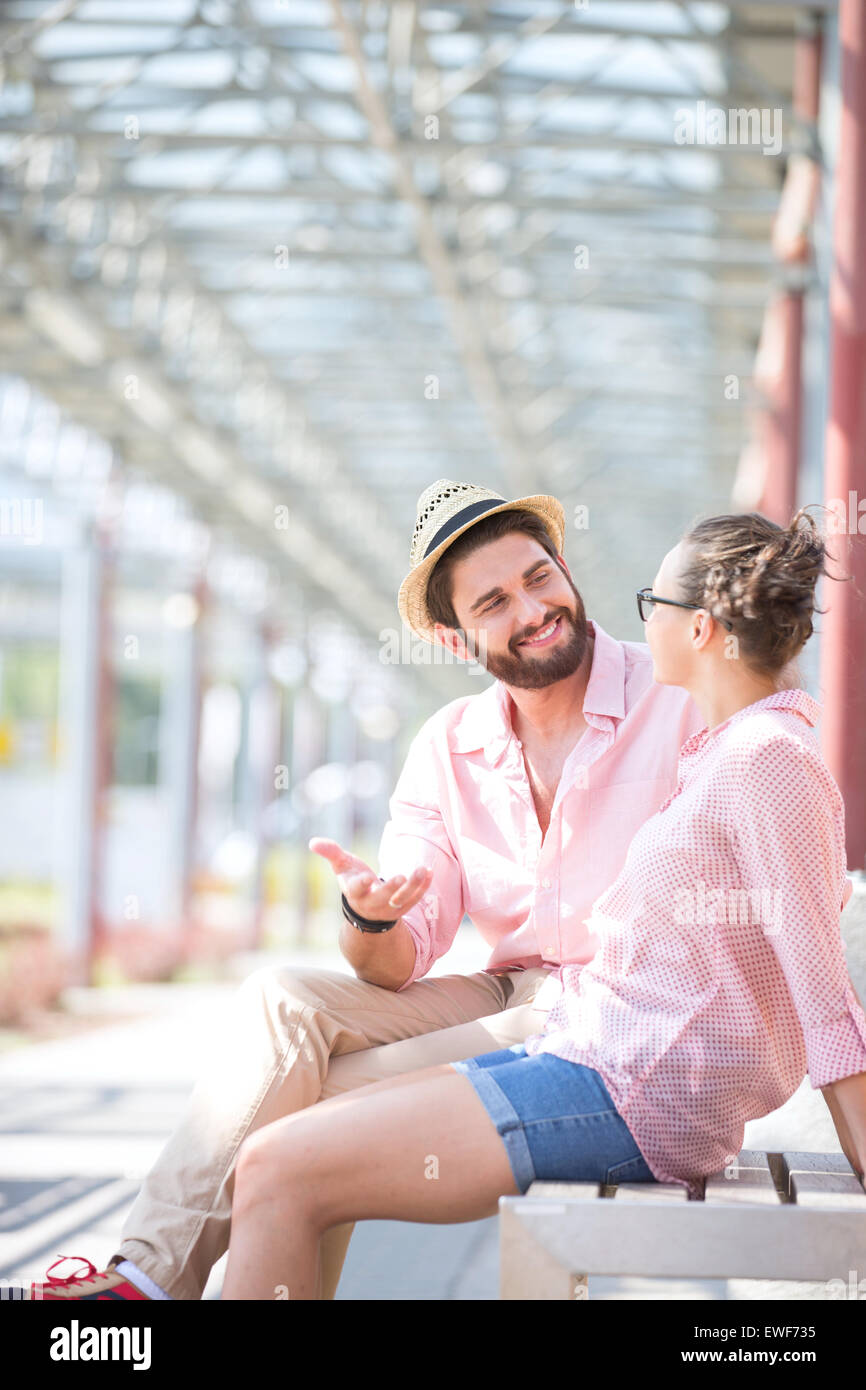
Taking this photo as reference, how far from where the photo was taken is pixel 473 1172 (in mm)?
1998

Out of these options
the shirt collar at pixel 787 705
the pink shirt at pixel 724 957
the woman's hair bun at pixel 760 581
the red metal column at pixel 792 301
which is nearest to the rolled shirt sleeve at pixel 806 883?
the pink shirt at pixel 724 957

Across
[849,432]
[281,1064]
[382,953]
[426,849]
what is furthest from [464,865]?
[849,432]

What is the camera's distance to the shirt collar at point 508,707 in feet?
8.93

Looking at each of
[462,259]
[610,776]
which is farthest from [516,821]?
[462,259]

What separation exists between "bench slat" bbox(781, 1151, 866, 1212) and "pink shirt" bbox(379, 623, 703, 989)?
497mm

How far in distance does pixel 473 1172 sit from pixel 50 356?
9.42 meters

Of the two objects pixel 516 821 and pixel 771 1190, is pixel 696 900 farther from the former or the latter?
pixel 516 821

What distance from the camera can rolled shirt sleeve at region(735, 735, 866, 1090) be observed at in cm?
194

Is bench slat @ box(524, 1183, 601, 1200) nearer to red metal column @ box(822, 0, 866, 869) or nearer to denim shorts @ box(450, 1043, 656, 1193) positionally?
denim shorts @ box(450, 1043, 656, 1193)

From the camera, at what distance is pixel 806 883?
198 centimetres

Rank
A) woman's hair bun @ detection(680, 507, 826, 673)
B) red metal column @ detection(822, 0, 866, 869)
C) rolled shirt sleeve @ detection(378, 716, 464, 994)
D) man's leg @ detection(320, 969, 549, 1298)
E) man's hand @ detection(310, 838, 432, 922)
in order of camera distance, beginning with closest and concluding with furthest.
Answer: woman's hair bun @ detection(680, 507, 826, 673)
man's hand @ detection(310, 838, 432, 922)
man's leg @ detection(320, 969, 549, 1298)
rolled shirt sleeve @ detection(378, 716, 464, 994)
red metal column @ detection(822, 0, 866, 869)

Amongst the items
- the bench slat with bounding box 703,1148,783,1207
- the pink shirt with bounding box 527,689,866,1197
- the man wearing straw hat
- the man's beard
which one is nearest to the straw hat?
the man wearing straw hat

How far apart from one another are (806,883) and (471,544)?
1.14 m

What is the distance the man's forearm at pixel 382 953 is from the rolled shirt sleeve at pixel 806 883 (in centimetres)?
75
